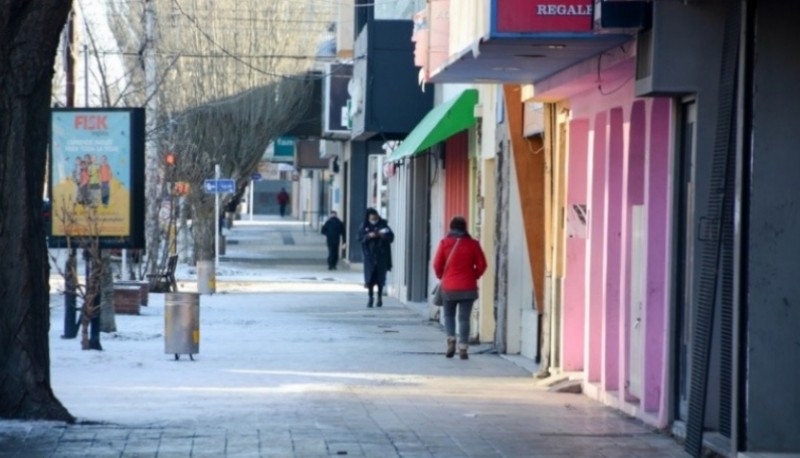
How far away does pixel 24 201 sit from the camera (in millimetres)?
12570

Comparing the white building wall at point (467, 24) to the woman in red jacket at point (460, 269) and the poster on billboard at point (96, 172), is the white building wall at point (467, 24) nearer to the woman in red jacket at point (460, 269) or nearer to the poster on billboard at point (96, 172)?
the woman in red jacket at point (460, 269)

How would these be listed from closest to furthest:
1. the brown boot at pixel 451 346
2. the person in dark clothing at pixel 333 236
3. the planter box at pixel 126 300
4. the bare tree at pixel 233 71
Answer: the brown boot at pixel 451 346, the planter box at pixel 126 300, the bare tree at pixel 233 71, the person in dark clothing at pixel 333 236

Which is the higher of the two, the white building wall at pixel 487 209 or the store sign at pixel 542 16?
the store sign at pixel 542 16

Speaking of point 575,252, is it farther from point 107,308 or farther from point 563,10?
point 107,308

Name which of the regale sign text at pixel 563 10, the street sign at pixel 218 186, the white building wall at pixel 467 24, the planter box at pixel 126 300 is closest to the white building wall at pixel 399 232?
the street sign at pixel 218 186

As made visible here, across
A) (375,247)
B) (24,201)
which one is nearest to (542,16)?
(24,201)

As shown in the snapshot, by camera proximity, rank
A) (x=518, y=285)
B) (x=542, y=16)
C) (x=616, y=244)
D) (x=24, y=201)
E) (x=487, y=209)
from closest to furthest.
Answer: (x=24, y=201) → (x=542, y=16) → (x=616, y=244) → (x=518, y=285) → (x=487, y=209)

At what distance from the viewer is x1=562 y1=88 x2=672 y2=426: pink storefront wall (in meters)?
14.1

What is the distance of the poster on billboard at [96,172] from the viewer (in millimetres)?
20484

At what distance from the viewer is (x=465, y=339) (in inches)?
824

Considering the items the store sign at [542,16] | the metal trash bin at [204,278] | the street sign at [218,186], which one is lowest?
the metal trash bin at [204,278]

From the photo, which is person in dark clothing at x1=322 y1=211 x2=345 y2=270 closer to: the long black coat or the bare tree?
the bare tree

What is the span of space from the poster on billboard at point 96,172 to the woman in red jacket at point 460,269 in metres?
3.68

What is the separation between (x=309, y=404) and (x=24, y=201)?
3.36 m
